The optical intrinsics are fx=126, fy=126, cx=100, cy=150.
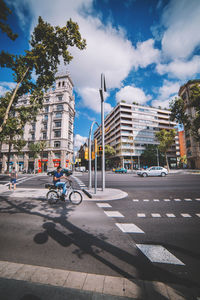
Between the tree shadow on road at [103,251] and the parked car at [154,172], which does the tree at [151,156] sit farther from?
the tree shadow on road at [103,251]

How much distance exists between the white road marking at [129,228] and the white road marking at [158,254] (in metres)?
0.71

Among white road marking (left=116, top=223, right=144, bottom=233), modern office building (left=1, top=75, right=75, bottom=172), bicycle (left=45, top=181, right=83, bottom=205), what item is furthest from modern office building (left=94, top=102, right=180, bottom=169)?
white road marking (left=116, top=223, right=144, bottom=233)

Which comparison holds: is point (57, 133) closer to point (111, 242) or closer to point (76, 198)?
point (76, 198)

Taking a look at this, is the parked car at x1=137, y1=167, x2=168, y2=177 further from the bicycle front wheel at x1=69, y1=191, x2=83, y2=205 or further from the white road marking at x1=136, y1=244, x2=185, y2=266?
the white road marking at x1=136, y1=244, x2=185, y2=266

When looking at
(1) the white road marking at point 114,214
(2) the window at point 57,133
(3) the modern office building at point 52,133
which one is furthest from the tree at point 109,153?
(1) the white road marking at point 114,214

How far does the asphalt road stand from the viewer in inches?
87.4

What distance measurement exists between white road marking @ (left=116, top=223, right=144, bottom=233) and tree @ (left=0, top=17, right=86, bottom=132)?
666cm

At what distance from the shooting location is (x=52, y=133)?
4156 centimetres

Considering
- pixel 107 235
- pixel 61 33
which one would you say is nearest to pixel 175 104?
pixel 61 33

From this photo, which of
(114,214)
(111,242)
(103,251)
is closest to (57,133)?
(114,214)

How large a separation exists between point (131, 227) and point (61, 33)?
31.0 feet

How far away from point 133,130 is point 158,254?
54.4m

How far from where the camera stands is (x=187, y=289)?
1.76m

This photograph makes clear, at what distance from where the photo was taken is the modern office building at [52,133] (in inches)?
1586
